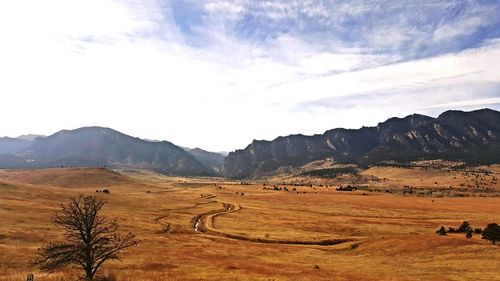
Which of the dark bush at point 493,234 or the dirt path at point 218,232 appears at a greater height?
the dark bush at point 493,234

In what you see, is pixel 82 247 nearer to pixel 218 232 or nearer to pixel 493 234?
pixel 218 232

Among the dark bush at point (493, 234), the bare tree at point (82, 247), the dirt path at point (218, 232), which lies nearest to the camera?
the bare tree at point (82, 247)

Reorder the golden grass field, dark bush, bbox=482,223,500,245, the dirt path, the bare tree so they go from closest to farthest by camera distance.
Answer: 1. the bare tree
2. the golden grass field
3. dark bush, bbox=482,223,500,245
4. the dirt path

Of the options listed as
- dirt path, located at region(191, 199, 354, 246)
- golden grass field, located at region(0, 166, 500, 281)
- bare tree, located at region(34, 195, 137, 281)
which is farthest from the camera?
dirt path, located at region(191, 199, 354, 246)

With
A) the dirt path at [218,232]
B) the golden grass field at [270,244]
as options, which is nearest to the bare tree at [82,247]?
the golden grass field at [270,244]

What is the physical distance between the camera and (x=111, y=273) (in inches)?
1642

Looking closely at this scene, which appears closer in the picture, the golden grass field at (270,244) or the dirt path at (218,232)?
the golden grass field at (270,244)

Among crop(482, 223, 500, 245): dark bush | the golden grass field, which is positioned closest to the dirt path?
the golden grass field

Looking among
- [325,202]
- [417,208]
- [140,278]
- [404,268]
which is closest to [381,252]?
[404,268]

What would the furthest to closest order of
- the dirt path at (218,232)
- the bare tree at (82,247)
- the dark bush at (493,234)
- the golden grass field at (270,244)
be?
the dirt path at (218,232) < the dark bush at (493,234) < the golden grass field at (270,244) < the bare tree at (82,247)

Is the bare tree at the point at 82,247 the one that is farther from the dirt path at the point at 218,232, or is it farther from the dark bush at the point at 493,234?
the dark bush at the point at 493,234

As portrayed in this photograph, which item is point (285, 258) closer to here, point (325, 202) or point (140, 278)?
point (140, 278)

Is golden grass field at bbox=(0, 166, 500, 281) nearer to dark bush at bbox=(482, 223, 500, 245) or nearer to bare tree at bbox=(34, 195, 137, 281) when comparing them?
dark bush at bbox=(482, 223, 500, 245)

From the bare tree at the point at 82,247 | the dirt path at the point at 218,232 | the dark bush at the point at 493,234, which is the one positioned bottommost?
the dirt path at the point at 218,232
